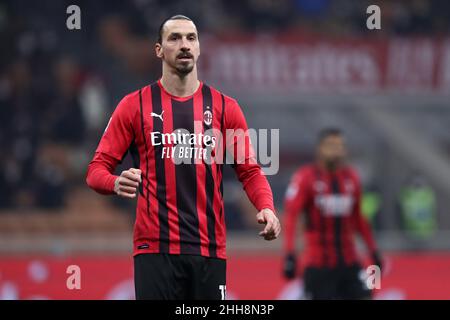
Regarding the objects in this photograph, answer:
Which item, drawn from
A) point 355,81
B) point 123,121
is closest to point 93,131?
point 355,81

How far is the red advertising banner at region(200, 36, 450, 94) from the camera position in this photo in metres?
14.8

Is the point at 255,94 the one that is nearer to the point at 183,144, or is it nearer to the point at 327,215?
the point at 327,215

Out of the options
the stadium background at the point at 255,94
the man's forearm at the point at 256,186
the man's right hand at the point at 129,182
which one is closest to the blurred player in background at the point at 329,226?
the stadium background at the point at 255,94

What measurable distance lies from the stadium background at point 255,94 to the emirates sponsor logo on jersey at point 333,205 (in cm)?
272

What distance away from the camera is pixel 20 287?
10.3m

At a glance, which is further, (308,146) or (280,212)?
(308,146)

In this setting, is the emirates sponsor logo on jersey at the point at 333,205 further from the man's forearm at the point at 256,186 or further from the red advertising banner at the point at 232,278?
the man's forearm at the point at 256,186

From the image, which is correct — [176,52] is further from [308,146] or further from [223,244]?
[308,146]

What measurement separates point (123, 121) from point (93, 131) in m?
8.68

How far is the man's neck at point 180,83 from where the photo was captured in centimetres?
527

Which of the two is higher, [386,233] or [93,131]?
[93,131]

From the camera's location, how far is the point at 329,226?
859 cm

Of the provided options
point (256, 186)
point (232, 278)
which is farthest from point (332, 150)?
point (256, 186)
